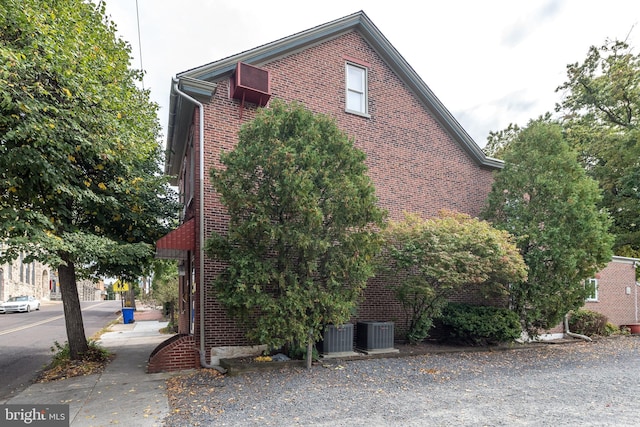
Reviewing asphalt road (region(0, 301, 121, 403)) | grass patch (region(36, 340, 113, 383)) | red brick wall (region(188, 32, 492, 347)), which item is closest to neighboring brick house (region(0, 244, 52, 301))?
asphalt road (region(0, 301, 121, 403))

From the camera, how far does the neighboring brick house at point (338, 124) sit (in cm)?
959

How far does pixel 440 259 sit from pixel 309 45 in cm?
717

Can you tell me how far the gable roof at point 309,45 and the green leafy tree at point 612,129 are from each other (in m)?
11.5

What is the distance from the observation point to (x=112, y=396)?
7.22 m

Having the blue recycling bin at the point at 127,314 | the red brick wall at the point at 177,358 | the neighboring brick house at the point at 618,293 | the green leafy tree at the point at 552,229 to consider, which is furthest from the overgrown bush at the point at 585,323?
the blue recycling bin at the point at 127,314

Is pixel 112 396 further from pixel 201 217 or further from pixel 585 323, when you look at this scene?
pixel 585 323

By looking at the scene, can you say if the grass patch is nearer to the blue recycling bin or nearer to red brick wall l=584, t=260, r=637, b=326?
the blue recycling bin

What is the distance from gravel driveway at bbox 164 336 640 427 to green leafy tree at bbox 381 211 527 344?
65.1 inches

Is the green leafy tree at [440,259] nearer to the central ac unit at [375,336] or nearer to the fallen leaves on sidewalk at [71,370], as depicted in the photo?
the central ac unit at [375,336]

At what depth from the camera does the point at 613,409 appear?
6105 mm

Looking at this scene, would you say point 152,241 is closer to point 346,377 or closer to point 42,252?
point 42,252

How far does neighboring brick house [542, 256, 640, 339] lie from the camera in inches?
701

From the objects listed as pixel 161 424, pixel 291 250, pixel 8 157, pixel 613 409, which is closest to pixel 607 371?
pixel 613 409

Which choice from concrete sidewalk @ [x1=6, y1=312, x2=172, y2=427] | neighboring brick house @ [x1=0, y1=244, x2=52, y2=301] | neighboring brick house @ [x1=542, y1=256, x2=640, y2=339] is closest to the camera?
concrete sidewalk @ [x1=6, y1=312, x2=172, y2=427]
